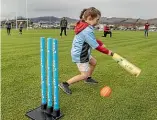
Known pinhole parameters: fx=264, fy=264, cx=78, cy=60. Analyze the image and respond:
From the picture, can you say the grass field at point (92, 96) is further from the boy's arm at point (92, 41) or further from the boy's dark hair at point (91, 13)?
the boy's dark hair at point (91, 13)

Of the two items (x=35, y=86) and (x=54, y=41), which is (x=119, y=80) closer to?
(x=35, y=86)

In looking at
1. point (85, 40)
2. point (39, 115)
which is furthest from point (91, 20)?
point (39, 115)

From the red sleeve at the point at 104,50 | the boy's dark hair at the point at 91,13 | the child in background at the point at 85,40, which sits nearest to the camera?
the red sleeve at the point at 104,50

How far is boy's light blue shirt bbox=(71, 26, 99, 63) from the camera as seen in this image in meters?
5.14

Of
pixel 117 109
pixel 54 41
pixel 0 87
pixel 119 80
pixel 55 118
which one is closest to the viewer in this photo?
pixel 54 41

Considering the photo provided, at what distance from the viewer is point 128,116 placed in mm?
4477

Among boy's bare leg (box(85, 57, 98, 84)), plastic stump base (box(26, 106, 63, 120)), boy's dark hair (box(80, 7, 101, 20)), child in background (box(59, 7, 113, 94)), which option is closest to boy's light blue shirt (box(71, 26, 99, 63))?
child in background (box(59, 7, 113, 94))

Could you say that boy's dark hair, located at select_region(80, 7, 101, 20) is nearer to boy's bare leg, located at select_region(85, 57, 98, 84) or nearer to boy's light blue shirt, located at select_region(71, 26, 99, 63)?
boy's light blue shirt, located at select_region(71, 26, 99, 63)

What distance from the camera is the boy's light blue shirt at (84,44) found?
16.9 ft

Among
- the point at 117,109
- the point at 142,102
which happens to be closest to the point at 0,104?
the point at 117,109

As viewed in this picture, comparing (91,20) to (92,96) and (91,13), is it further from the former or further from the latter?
(92,96)

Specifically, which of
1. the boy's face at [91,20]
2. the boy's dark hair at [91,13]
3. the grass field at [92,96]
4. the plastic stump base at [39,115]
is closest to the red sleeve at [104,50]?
the boy's face at [91,20]

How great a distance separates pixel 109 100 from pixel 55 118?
4.49ft

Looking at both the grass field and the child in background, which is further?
the child in background
